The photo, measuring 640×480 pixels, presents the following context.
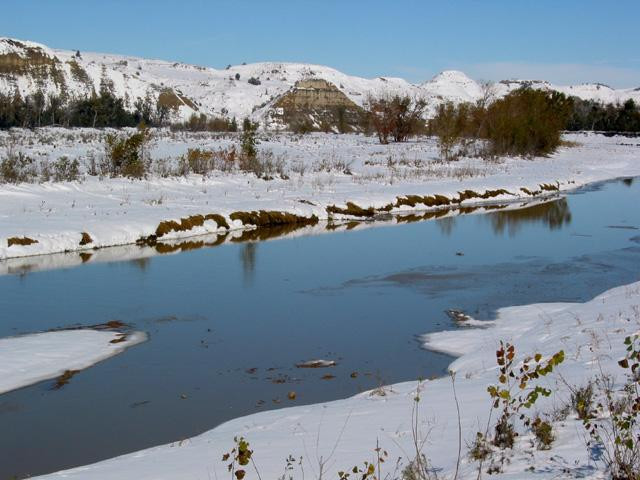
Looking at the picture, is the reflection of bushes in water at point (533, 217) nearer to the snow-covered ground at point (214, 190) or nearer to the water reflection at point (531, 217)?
the water reflection at point (531, 217)

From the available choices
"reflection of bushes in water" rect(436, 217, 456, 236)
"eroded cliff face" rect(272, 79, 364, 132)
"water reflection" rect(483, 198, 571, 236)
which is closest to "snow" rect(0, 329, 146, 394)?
"reflection of bushes in water" rect(436, 217, 456, 236)

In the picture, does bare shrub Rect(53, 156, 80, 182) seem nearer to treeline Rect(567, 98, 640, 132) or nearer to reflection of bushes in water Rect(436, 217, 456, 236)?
reflection of bushes in water Rect(436, 217, 456, 236)

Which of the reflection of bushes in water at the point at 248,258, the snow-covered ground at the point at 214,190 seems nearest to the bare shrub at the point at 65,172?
the snow-covered ground at the point at 214,190

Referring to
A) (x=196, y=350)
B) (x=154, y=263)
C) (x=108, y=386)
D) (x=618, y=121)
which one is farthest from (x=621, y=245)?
(x=618, y=121)

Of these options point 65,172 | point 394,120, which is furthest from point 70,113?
point 65,172

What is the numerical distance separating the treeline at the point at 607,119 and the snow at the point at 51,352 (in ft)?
298

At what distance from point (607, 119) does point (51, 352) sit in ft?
327

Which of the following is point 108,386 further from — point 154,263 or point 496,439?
point 154,263

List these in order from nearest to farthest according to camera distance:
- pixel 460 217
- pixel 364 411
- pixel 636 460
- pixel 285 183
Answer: pixel 636 460, pixel 364 411, pixel 460 217, pixel 285 183

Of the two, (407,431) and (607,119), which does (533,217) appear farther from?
(607,119)

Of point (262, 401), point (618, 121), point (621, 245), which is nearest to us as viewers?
point (262, 401)

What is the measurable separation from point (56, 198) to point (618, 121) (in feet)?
292

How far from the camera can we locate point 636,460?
3.93 metres

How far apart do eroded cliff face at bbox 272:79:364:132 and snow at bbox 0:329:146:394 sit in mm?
88568
